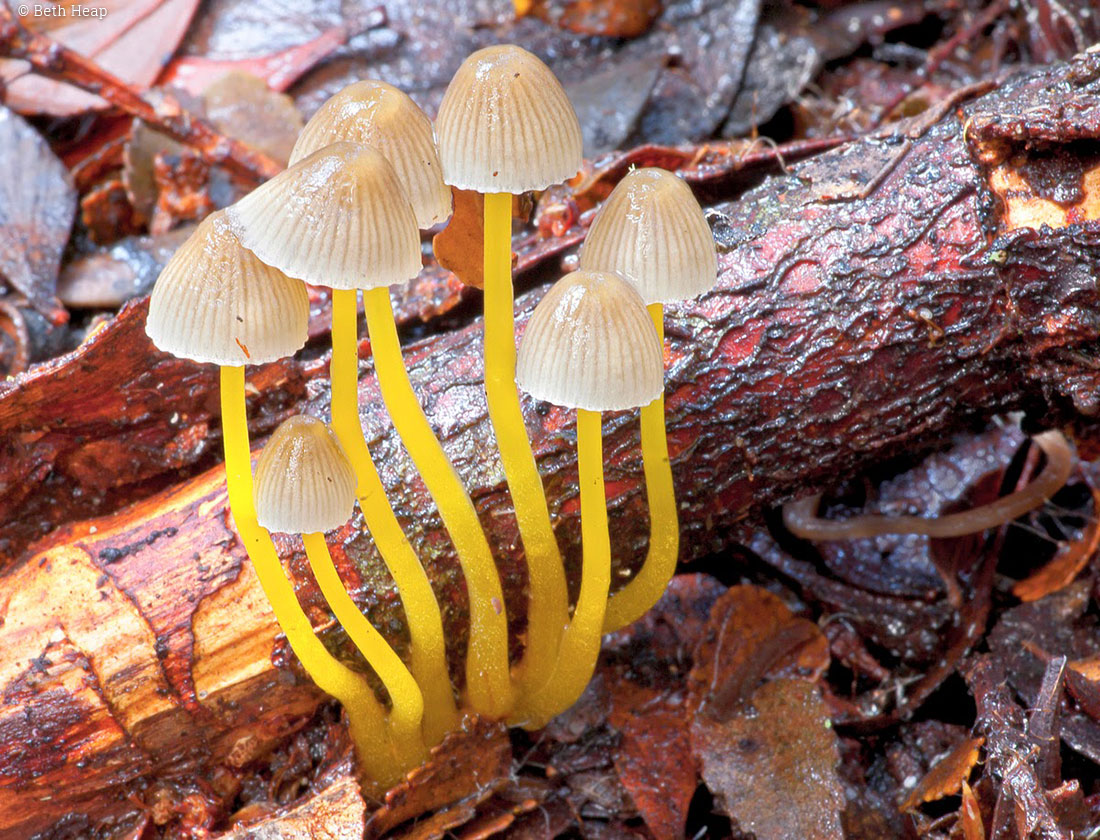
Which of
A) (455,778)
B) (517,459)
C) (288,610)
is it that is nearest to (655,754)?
(455,778)

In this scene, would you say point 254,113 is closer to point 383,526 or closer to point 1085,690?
point 383,526

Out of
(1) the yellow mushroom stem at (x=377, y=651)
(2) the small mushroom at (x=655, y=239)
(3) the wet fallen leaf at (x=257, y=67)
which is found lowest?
(1) the yellow mushroom stem at (x=377, y=651)

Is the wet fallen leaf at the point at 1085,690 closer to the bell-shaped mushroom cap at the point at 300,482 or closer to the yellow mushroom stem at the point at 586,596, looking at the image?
the yellow mushroom stem at the point at 586,596

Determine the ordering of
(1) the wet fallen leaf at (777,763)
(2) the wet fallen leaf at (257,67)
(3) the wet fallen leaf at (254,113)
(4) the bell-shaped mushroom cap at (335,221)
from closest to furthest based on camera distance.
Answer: (4) the bell-shaped mushroom cap at (335,221) < (1) the wet fallen leaf at (777,763) < (3) the wet fallen leaf at (254,113) < (2) the wet fallen leaf at (257,67)

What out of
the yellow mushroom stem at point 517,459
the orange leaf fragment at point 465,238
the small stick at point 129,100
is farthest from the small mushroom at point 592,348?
the small stick at point 129,100

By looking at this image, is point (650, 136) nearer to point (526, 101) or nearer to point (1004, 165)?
point (1004, 165)

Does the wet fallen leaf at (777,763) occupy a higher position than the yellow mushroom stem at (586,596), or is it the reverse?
the yellow mushroom stem at (586,596)
